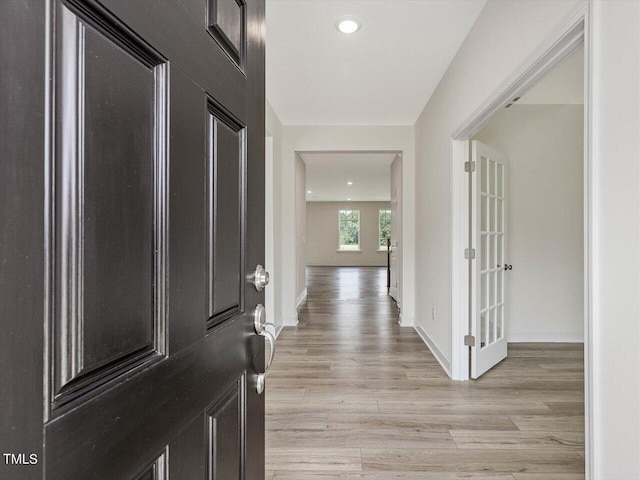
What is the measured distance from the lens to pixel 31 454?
34 centimetres

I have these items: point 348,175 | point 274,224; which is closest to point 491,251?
point 274,224

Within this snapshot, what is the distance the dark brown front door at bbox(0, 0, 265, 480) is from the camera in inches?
13.1

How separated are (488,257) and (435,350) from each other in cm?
102

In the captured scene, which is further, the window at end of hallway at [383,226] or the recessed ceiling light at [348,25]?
the window at end of hallway at [383,226]

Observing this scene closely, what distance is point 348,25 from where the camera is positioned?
7.76ft

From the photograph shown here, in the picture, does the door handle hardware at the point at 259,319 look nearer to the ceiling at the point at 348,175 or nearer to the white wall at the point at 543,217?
the white wall at the point at 543,217

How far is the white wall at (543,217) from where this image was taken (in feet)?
12.1

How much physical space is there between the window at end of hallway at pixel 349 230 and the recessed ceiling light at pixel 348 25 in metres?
11.5

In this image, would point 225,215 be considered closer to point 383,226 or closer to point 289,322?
point 289,322

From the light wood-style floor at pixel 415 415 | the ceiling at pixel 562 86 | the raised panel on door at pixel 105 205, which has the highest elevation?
the ceiling at pixel 562 86

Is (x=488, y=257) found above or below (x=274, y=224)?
below
